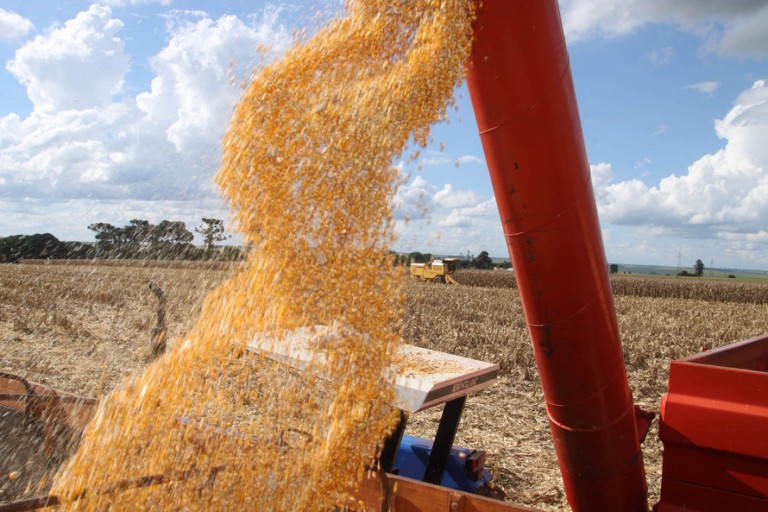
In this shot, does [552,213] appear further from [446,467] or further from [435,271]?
[435,271]

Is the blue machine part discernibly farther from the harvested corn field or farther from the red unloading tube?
the red unloading tube

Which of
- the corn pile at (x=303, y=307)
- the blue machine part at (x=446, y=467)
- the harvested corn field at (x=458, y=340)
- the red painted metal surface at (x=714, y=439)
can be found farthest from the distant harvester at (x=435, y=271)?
the red painted metal surface at (x=714, y=439)

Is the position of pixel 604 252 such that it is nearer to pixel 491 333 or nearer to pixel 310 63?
pixel 310 63

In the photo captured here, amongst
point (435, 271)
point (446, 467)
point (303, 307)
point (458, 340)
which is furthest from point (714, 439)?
point (435, 271)

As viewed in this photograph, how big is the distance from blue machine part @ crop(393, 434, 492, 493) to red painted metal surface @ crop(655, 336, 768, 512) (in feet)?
4.00

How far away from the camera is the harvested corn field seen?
4359 millimetres

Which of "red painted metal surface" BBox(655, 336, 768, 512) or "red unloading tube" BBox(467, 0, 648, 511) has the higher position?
"red unloading tube" BBox(467, 0, 648, 511)

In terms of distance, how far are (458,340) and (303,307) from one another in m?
7.73

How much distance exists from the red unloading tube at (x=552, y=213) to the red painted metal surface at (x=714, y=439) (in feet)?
0.69

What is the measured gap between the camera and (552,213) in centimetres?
191

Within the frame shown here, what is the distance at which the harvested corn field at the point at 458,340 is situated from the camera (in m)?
4.36

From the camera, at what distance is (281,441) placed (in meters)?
2.40

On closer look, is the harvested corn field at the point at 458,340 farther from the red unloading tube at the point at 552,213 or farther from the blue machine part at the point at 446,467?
the blue machine part at the point at 446,467

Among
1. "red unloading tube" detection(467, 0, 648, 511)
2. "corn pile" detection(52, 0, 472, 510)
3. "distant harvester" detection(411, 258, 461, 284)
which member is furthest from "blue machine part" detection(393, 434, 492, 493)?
"distant harvester" detection(411, 258, 461, 284)
